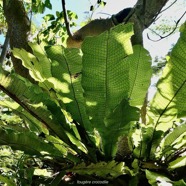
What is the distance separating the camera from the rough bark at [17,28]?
Answer: 5.32 ft

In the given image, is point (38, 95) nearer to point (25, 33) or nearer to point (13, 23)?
point (25, 33)

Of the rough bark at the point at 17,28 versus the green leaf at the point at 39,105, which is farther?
the rough bark at the point at 17,28

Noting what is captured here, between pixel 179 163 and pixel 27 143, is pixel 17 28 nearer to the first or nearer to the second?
pixel 27 143

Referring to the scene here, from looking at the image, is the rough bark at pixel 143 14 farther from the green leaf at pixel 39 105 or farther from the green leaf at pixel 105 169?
the green leaf at pixel 105 169

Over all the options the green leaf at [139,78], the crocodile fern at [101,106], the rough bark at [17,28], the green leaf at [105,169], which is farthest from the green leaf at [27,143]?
the rough bark at [17,28]

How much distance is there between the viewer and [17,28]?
5.70ft

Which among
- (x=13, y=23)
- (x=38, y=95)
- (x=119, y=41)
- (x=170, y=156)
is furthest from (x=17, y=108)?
(x=13, y=23)

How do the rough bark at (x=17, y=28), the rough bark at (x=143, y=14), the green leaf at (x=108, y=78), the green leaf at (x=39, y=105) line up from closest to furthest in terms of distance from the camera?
the green leaf at (x=108, y=78), the green leaf at (x=39, y=105), the rough bark at (x=143, y=14), the rough bark at (x=17, y=28)

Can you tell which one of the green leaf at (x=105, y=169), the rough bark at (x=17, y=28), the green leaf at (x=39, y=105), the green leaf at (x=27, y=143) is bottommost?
the green leaf at (x=105, y=169)

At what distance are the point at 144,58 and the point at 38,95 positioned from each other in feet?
1.32

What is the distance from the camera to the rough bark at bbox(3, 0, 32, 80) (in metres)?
1.62

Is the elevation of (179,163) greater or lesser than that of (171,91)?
lesser

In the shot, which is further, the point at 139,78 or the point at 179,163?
the point at 139,78

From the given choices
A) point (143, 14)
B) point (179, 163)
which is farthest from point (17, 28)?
point (179, 163)
